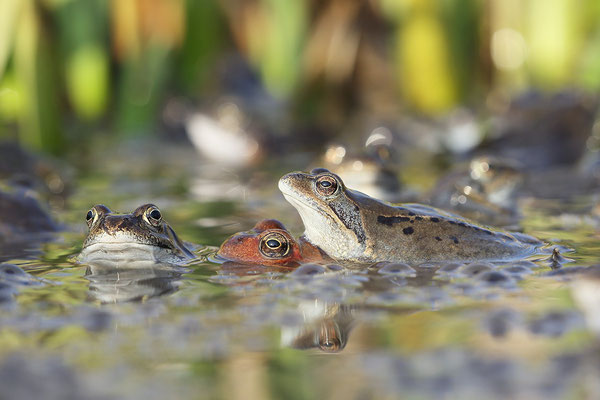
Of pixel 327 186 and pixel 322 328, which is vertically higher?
pixel 327 186

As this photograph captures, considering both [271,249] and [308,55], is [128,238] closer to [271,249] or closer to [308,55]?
[271,249]

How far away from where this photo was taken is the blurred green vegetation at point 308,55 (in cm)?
875

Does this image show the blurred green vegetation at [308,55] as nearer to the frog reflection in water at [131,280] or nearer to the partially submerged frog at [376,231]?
the frog reflection in water at [131,280]

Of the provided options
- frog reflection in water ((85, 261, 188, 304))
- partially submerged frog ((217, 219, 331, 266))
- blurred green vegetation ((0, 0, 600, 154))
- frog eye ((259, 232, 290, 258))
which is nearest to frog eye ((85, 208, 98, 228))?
frog reflection in water ((85, 261, 188, 304))

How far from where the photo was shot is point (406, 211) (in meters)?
4.05

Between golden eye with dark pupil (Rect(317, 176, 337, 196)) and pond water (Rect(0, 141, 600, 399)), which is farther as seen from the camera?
golden eye with dark pupil (Rect(317, 176, 337, 196))

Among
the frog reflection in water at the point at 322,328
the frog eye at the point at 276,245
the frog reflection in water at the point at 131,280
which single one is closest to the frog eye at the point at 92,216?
the frog reflection in water at the point at 131,280

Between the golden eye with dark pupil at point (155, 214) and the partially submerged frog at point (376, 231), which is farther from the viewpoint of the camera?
the golden eye with dark pupil at point (155, 214)

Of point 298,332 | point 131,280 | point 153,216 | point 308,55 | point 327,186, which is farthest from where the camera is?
point 308,55

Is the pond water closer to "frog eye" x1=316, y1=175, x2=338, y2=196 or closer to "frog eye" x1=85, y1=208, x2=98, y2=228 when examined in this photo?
"frog eye" x1=85, y1=208, x2=98, y2=228

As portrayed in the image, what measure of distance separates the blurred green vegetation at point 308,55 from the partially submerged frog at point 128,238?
3.65 meters

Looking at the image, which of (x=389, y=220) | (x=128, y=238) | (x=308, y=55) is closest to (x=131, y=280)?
(x=128, y=238)

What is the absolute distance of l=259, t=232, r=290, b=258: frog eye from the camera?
3938 mm

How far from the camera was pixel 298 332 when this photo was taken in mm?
3047
